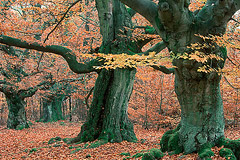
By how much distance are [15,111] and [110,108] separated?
944 cm

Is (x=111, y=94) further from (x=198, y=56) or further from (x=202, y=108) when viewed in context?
(x=198, y=56)

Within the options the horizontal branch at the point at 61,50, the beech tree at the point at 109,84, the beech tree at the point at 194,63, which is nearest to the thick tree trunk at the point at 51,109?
the horizontal branch at the point at 61,50

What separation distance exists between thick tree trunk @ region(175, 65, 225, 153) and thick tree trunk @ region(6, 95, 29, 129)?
12345 mm


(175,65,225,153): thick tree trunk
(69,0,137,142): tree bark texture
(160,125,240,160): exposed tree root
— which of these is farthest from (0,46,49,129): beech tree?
(175,65,225,153): thick tree trunk

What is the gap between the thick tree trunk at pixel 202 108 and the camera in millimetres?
4246

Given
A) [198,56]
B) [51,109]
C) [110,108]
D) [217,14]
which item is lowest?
[51,109]

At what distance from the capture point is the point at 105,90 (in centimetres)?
725

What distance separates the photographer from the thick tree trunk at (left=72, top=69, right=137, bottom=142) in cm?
703

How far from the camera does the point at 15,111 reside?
13.8 metres

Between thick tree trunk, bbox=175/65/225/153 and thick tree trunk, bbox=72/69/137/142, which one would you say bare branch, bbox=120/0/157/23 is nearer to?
thick tree trunk, bbox=175/65/225/153

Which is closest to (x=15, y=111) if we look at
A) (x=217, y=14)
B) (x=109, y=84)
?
(x=109, y=84)

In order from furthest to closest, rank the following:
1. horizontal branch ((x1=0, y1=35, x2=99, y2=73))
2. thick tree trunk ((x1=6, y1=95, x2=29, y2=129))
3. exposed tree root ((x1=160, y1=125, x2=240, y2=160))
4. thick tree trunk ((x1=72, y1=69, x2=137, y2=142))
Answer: thick tree trunk ((x1=6, y1=95, x2=29, y2=129)), horizontal branch ((x1=0, y1=35, x2=99, y2=73)), thick tree trunk ((x1=72, y1=69, x2=137, y2=142)), exposed tree root ((x1=160, y1=125, x2=240, y2=160))

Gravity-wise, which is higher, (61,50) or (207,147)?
(61,50)

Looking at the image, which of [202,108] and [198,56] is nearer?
[198,56]
